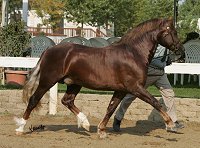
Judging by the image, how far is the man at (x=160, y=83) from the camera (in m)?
9.15

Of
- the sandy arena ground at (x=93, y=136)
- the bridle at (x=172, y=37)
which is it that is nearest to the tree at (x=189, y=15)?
the sandy arena ground at (x=93, y=136)

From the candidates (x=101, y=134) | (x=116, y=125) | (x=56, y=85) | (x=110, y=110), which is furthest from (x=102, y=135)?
(x=56, y=85)

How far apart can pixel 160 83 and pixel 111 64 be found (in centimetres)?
143

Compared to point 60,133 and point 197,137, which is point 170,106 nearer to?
point 197,137

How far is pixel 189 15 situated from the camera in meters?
49.9

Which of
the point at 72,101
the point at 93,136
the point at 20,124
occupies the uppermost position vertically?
the point at 72,101

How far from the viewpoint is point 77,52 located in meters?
8.49

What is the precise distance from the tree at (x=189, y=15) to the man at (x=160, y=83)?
119 feet

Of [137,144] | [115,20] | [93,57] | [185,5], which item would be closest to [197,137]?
[137,144]

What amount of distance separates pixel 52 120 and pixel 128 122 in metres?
1.53

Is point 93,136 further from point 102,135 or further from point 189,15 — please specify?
point 189,15

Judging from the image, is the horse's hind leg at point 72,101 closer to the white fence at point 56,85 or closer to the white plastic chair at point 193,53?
the white fence at point 56,85

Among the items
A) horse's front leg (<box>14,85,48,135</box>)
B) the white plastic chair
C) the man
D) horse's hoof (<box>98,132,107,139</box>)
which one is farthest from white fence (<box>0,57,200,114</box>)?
the white plastic chair

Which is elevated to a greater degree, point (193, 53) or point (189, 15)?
point (193, 53)
